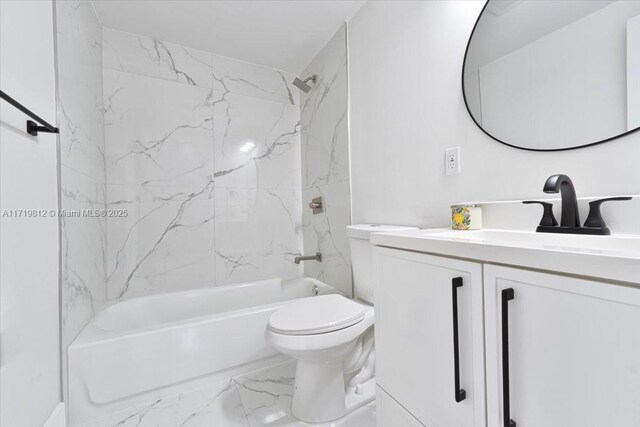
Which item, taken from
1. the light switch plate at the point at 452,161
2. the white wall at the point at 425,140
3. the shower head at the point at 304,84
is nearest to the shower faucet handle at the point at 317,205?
the white wall at the point at 425,140

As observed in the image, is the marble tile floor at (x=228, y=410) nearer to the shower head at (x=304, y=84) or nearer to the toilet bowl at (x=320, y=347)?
the toilet bowl at (x=320, y=347)

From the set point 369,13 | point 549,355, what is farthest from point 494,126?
point 369,13

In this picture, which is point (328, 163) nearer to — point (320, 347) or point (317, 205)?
point (317, 205)

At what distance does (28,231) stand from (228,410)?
3.76 ft

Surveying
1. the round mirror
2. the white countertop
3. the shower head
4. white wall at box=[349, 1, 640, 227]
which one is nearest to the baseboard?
the white countertop

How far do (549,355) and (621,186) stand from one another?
1.92ft

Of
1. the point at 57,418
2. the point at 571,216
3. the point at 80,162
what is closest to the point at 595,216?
the point at 571,216

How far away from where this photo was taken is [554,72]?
88cm

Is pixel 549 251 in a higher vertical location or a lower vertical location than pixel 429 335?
higher

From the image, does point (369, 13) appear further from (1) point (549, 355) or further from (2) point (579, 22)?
(1) point (549, 355)

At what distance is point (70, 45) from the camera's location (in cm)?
136

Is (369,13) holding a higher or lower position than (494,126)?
higher

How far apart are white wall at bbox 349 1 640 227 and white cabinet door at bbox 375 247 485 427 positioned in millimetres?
526

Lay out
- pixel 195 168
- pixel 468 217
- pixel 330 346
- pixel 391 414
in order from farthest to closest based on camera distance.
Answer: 1. pixel 195 168
2. pixel 330 346
3. pixel 468 217
4. pixel 391 414
